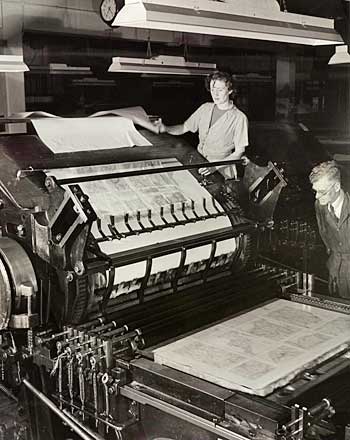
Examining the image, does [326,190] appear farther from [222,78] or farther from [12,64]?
[12,64]

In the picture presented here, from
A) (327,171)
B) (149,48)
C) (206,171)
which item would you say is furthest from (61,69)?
(327,171)

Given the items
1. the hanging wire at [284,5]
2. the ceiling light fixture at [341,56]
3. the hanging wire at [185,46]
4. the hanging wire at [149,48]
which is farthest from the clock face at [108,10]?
the ceiling light fixture at [341,56]

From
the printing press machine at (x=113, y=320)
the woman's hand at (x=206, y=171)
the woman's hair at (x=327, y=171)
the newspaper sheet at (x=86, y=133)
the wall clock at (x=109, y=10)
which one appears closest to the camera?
the printing press machine at (x=113, y=320)

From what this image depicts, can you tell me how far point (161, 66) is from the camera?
1955 millimetres

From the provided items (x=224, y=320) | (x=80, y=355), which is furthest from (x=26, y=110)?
(x=224, y=320)

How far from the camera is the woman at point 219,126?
208cm

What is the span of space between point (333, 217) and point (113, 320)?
A: 79 cm

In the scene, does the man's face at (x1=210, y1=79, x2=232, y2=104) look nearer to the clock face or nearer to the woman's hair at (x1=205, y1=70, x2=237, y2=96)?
the woman's hair at (x1=205, y1=70, x2=237, y2=96)

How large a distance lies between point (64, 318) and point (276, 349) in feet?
2.04

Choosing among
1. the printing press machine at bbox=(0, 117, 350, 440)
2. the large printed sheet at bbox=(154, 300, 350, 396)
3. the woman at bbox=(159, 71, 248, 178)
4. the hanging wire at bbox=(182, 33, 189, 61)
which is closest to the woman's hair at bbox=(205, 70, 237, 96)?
the woman at bbox=(159, 71, 248, 178)

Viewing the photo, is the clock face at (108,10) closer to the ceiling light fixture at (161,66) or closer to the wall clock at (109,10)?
the wall clock at (109,10)

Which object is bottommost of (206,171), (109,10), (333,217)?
(333,217)

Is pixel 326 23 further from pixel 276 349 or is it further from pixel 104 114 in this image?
pixel 276 349

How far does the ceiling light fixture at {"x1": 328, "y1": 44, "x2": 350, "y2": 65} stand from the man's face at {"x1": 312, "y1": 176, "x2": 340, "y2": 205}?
37cm
